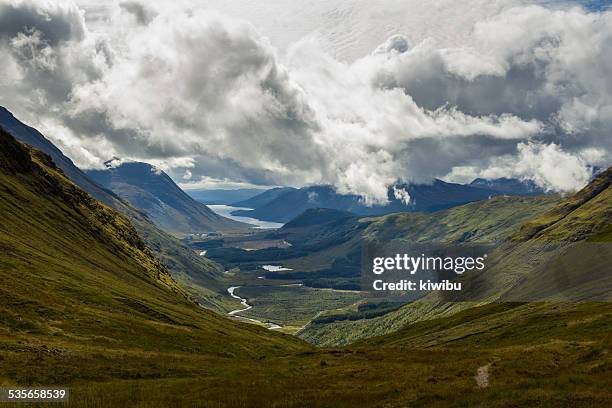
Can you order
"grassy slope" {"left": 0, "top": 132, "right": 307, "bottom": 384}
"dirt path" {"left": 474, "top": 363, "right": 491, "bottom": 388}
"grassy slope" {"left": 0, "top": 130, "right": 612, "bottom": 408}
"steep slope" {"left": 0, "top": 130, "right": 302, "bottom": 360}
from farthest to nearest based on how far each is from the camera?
"steep slope" {"left": 0, "top": 130, "right": 302, "bottom": 360}, "grassy slope" {"left": 0, "top": 132, "right": 307, "bottom": 384}, "dirt path" {"left": 474, "top": 363, "right": 491, "bottom": 388}, "grassy slope" {"left": 0, "top": 130, "right": 612, "bottom": 408}

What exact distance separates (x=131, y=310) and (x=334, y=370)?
3874 inches

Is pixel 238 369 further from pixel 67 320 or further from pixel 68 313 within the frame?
pixel 68 313

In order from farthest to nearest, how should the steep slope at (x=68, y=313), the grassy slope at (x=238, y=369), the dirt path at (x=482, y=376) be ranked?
the steep slope at (x=68, y=313)
the dirt path at (x=482, y=376)
the grassy slope at (x=238, y=369)

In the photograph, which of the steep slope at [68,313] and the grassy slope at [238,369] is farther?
the steep slope at [68,313]

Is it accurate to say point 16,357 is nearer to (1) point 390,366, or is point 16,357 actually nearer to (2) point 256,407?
(2) point 256,407

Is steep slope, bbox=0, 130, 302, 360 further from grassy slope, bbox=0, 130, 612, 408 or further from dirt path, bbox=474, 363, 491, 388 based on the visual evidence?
dirt path, bbox=474, 363, 491, 388

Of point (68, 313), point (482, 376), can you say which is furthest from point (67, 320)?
point (482, 376)

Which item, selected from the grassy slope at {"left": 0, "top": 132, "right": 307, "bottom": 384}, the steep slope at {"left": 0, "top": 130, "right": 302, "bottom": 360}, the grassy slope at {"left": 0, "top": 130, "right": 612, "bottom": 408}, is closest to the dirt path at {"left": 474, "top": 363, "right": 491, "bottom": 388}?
the grassy slope at {"left": 0, "top": 130, "right": 612, "bottom": 408}

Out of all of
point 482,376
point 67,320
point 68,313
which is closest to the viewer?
point 482,376

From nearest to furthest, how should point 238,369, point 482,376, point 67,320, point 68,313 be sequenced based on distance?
point 482,376 < point 238,369 < point 67,320 < point 68,313

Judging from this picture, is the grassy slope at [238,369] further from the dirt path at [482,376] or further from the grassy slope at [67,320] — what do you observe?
the dirt path at [482,376]

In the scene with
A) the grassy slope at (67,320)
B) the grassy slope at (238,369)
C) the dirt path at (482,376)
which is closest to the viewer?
the grassy slope at (238,369)

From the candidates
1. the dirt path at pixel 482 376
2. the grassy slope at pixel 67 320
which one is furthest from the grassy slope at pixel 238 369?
the dirt path at pixel 482 376

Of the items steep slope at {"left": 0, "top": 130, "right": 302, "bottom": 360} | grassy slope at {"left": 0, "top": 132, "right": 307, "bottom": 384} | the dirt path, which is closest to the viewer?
the dirt path
